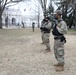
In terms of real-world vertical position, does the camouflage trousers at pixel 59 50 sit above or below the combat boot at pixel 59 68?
above

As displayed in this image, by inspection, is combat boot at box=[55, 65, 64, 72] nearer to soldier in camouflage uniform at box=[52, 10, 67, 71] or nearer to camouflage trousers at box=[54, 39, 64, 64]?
soldier in camouflage uniform at box=[52, 10, 67, 71]

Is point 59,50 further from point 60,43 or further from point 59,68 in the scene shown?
point 59,68

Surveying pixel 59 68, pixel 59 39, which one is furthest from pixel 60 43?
pixel 59 68

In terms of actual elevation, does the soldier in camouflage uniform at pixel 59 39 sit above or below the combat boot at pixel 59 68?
above

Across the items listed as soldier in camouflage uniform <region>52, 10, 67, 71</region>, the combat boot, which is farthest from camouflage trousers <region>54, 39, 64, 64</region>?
the combat boot

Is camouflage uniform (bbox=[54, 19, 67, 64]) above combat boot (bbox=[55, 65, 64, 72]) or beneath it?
above

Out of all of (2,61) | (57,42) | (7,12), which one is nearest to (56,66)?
(57,42)

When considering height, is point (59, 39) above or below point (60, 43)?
above

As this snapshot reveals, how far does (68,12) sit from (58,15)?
49499mm

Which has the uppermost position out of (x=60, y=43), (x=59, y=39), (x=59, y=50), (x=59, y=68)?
(x=59, y=39)

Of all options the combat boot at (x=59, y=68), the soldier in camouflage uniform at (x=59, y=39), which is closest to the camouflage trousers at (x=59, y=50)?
the soldier in camouflage uniform at (x=59, y=39)

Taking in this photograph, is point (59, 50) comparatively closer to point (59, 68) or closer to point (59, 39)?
point (59, 39)

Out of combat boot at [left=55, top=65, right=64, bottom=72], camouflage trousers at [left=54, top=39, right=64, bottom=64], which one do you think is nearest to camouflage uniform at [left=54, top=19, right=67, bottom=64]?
camouflage trousers at [left=54, top=39, right=64, bottom=64]

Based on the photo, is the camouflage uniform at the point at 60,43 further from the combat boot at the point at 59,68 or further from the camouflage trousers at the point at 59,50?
the combat boot at the point at 59,68
